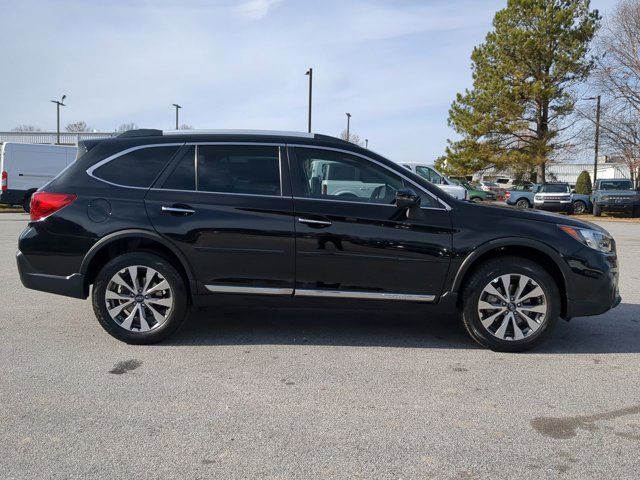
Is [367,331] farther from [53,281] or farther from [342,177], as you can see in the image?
[53,281]

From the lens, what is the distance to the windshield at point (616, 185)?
26.3 m

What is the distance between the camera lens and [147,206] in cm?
478

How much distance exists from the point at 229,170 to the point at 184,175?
0.39 meters

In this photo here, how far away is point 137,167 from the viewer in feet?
16.2

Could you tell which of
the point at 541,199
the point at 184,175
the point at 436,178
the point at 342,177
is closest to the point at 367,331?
the point at 342,177

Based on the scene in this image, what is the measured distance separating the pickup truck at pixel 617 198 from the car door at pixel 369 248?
78.6 ft

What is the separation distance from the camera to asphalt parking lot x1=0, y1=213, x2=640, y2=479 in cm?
296

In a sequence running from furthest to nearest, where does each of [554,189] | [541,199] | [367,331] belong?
[554,189] < [541,199] < [367,331]

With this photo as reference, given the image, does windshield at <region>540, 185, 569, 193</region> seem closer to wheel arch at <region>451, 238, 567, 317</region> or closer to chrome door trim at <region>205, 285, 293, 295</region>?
wheel arch at <region>451, 238, 567, 317</region>

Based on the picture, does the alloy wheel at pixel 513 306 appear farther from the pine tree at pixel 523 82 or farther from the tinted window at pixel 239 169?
the pine tree at pixel 523 82

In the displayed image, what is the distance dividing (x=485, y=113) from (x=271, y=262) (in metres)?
34.3

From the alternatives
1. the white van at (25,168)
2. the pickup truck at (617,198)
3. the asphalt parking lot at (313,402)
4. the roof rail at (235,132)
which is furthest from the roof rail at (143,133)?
the pickup truck at (617,198)

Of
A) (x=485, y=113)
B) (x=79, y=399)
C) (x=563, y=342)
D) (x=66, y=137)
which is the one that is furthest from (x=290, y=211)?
(x=66, y=137)

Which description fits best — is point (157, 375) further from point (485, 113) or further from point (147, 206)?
point (485, 113)
